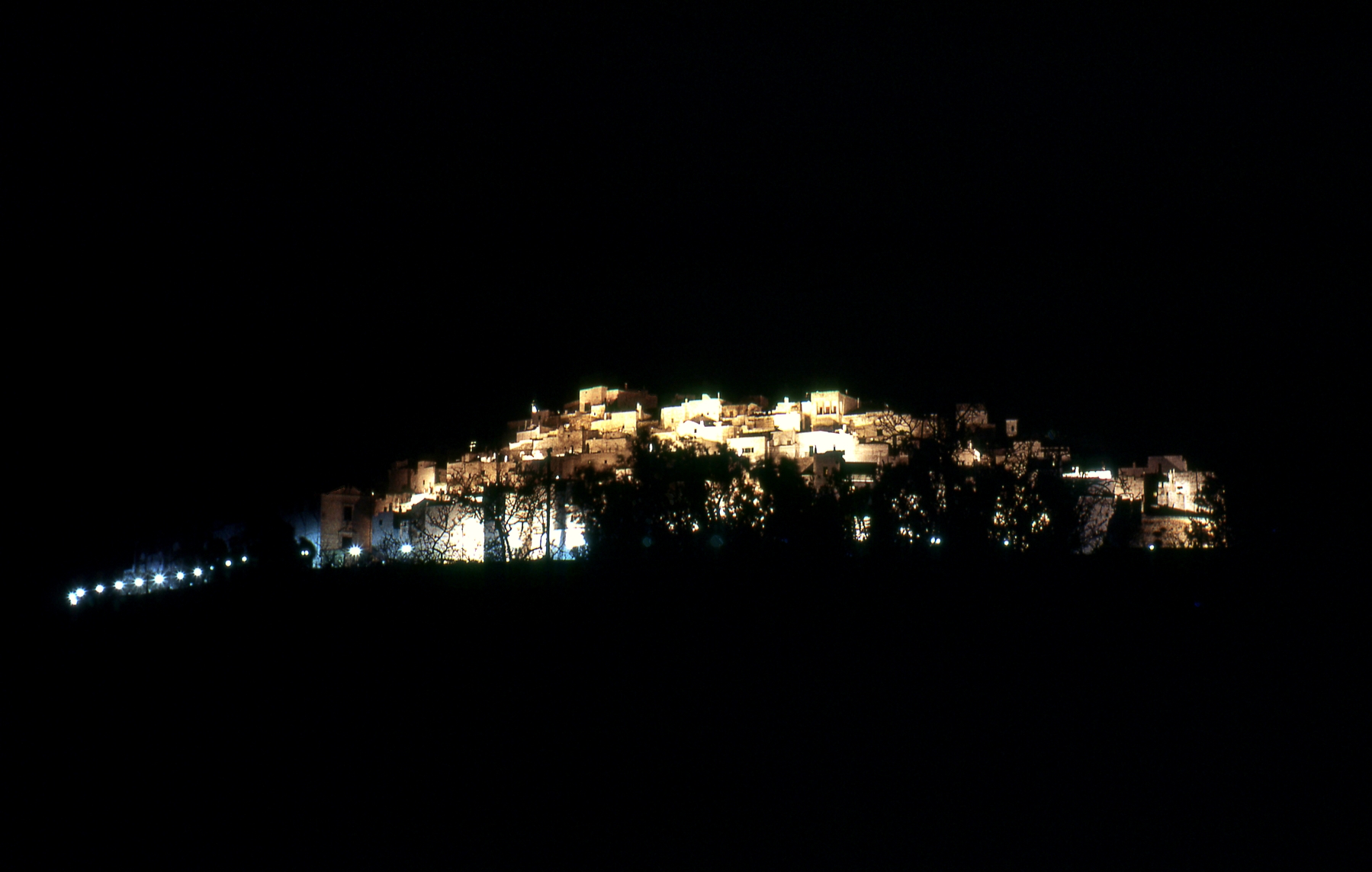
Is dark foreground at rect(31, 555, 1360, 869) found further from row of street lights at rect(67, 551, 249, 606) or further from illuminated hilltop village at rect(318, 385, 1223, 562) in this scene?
row of street lights at rect(67, 551, 249, 606)

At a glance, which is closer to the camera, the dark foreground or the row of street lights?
the dark foreground

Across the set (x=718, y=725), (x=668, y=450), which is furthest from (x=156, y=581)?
(x=718, y=725)

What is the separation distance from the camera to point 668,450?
25.8m

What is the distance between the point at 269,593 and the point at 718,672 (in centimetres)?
553

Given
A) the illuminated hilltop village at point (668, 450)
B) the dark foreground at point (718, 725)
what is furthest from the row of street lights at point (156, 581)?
the dark foreground at point (718, 725)

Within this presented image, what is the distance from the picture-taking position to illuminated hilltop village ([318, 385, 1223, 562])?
1995 cm

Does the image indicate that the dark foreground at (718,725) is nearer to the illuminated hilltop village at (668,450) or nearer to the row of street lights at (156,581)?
the illuminated hilltop village at (668,450)

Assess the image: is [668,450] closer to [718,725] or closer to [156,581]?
[156,581]

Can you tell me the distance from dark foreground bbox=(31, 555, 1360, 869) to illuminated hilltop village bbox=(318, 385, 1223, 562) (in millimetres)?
5364

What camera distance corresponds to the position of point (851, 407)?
45.6 metres

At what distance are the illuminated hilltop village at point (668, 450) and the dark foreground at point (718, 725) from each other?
5364mm

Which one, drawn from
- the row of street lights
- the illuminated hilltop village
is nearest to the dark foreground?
the illuminated hilltop village

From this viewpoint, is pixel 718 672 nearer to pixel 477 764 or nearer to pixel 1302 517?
pixel 477 764

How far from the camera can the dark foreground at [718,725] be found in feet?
15.7
